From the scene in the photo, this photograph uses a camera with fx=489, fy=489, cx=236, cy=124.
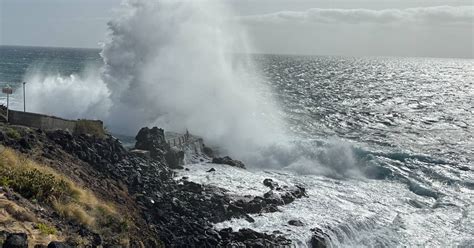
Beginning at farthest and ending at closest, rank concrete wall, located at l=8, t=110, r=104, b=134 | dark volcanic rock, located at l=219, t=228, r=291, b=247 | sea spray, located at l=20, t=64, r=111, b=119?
sea spray, located at l=20, t=64, r=111, b=119 → concrete wall, located at l=8, t=110, r=104, b=134 → dark volcanic rock, located at l=219, t=228, r=291, b=247

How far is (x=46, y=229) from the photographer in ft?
51.2

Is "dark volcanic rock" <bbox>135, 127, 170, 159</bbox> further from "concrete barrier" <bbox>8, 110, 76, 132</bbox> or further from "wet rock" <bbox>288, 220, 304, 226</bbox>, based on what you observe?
"wet rock" <bbox>288, 220, 304, 226</bbox>

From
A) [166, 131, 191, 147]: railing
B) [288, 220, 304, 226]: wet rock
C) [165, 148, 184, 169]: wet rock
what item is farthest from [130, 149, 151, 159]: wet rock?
[288, 220, 304, 226]: wet rock

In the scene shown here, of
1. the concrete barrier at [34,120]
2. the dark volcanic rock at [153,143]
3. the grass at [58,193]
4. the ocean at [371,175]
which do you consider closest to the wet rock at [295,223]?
the ocean at [371,175]

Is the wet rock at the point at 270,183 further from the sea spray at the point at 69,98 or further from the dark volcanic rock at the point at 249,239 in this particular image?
the sea spray at the point at 69,98

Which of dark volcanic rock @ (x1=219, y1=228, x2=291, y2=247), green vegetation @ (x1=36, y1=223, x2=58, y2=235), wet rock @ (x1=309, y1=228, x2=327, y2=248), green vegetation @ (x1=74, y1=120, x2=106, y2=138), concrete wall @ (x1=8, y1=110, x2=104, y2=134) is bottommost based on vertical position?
wet rock @ (x1=309, y1=228, x2=327, y2=248)

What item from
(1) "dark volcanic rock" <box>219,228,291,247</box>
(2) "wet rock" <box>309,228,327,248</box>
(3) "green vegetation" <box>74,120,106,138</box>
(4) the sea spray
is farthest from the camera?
(4) the sea spray

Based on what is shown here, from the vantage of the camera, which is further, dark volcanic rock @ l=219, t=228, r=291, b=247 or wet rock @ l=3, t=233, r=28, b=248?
dark volcanic rock @ l=219, t=228, r=291, b=247

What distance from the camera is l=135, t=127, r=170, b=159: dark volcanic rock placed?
33156 millimetres

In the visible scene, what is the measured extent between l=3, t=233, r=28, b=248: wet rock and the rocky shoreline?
1.96 meters

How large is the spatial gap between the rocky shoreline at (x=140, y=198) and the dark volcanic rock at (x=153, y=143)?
3384mm

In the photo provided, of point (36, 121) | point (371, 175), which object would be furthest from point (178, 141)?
point (371, 175)

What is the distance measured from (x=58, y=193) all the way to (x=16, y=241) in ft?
16.7

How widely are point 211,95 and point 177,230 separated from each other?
113ft
